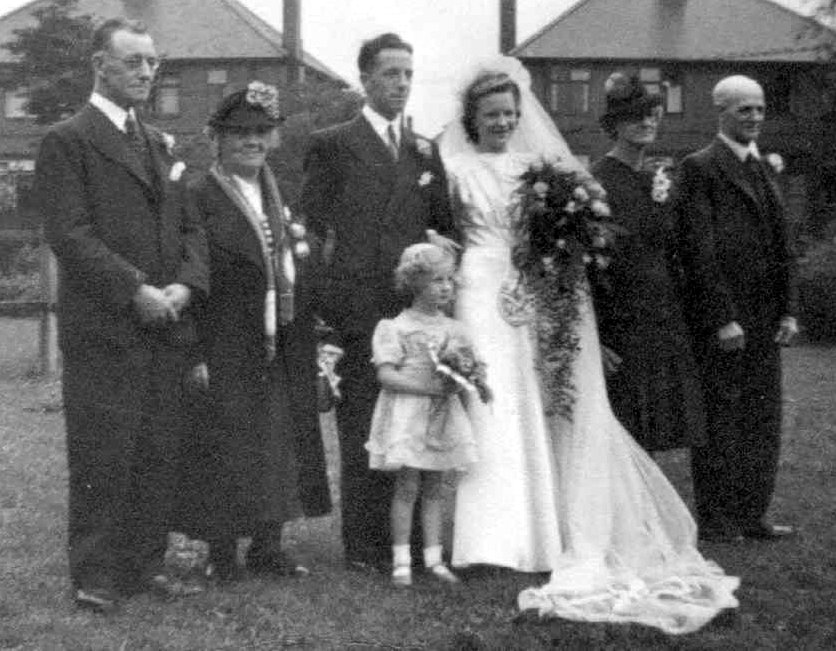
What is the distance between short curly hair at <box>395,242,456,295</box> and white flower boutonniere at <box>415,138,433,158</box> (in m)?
0.56

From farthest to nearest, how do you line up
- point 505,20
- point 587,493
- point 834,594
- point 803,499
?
point 505,20 → point 803,499 → point 587,493 → point 834,594

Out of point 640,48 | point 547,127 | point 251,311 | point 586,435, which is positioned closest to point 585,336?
point 586,435

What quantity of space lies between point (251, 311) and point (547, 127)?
181 centimetres

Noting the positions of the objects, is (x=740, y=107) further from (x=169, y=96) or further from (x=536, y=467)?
(x=169, y=96)

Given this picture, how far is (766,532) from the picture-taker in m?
7.76

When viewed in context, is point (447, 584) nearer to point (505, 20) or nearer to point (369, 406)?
point (369, 406)

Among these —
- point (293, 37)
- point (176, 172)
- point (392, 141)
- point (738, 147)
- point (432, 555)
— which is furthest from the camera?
point (293, 37)

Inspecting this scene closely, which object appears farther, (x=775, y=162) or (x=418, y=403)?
(x=775, y=162)

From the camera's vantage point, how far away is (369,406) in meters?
7.05

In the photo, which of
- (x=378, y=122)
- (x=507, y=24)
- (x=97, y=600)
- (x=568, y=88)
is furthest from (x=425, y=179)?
(x=568, y=88)

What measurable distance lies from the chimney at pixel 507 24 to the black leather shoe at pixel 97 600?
44.7 metres

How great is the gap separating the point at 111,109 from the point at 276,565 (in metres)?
2.33

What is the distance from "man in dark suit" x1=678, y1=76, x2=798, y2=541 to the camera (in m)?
7.68

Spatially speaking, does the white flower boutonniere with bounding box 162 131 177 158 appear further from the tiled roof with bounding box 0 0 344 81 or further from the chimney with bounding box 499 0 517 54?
the tiled roof with bounding box 0 0 344 81
